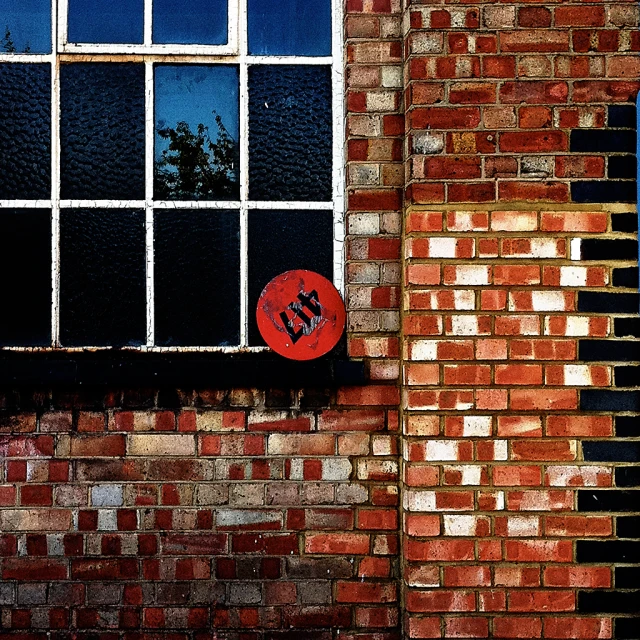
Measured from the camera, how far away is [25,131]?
7.93 ft

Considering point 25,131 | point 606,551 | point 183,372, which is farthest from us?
point 25,131

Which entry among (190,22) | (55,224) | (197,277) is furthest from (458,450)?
(190,22)

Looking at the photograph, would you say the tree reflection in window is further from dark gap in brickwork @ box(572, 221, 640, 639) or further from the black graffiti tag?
dark gap in brickwork @ box(572, 221, 640, 639)

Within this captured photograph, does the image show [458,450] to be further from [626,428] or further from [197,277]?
[197,277]

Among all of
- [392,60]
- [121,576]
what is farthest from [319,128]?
[121,576]

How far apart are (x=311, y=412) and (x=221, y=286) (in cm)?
59

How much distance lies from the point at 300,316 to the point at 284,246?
0.94 ft

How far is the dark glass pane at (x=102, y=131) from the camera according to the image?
2.42 m

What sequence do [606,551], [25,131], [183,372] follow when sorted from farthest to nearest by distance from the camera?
1. [25,131]
2. [183,372]
3. [606,551]

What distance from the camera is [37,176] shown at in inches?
95.0

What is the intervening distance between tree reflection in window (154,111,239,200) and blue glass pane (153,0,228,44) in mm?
325

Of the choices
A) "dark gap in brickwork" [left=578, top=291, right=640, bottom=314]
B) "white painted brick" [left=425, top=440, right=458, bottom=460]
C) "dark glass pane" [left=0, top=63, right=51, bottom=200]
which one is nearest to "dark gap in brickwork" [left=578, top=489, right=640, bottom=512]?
"white painted brick" [left=425, top=440, right=458, bottom=460]

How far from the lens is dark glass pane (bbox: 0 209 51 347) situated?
2400mm

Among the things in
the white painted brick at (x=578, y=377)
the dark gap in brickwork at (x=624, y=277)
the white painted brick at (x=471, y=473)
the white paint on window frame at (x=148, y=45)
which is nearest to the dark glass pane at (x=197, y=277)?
the white paint on window frame at (x=148, y=45)
